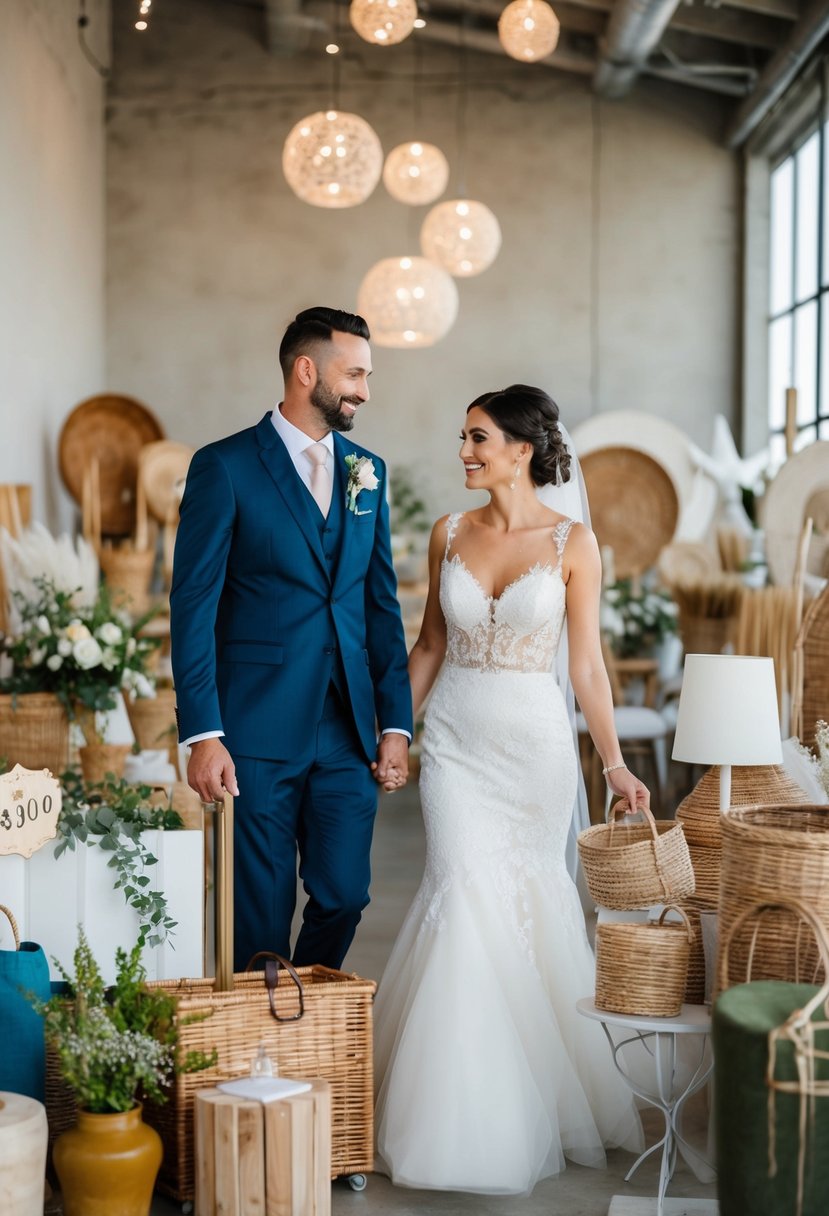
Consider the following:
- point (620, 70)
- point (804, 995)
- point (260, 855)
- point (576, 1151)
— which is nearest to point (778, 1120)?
point (804, 995)

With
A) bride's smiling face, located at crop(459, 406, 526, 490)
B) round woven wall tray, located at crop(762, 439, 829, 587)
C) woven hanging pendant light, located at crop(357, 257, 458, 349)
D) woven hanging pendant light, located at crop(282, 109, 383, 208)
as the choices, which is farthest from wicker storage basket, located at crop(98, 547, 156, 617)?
bride's smiling face, located at crop(459, 406, 526, 490)

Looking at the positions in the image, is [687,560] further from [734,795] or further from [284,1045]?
[284,1045]

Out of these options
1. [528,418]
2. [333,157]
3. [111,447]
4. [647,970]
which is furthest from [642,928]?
[111,447]

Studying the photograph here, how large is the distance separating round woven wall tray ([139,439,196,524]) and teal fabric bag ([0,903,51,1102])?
6822 millimetres

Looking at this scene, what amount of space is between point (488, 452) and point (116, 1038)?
1.77 m

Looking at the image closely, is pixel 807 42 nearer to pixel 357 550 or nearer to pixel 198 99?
pixel 198 99

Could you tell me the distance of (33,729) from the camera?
17.7 ft

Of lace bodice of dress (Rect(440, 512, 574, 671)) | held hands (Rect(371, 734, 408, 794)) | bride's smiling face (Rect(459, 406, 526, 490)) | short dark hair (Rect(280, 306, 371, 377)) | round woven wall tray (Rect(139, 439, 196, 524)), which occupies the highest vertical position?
round woven wall tray (Rect(139, 439, 196, 524))

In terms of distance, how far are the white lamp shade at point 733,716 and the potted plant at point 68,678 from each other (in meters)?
2.56

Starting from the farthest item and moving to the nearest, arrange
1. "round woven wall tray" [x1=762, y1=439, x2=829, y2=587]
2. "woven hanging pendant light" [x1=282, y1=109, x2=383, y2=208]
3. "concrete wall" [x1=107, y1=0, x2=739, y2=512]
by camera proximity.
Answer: "concrete wall" [x1=107, y1=0, x2=739, y2=512] → "woven hanging pendant light" [x1=282, y1=109, x2=383, y2=208] → "round woven wall tray" [x1=762, y1=439, x2=829, y2=587]

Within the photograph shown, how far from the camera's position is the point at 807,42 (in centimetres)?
909

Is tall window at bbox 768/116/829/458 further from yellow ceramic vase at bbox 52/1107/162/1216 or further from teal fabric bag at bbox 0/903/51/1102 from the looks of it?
yellow ceramic vase at bbox 52/1107/162/1216

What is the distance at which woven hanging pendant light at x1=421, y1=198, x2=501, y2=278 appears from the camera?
28.9ft

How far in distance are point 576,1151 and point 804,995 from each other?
106 cm
